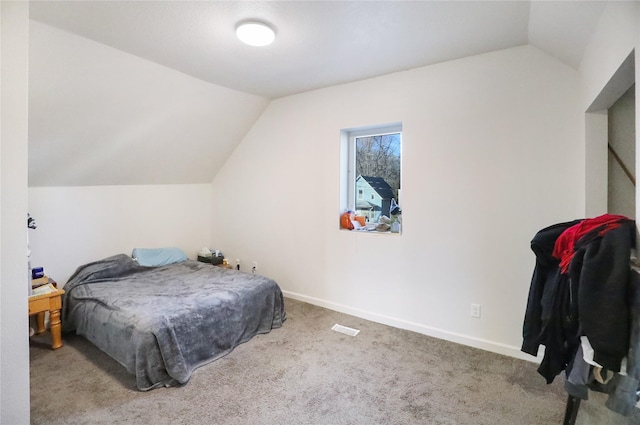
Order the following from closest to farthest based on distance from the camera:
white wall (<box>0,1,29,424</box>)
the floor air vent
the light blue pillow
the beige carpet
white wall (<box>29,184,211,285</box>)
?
white wall (<box>0,1,29,424</box>)
the beige carpet
the floor air vent
white wall (<box>29,184,211,285</box>)
the light blue pillow

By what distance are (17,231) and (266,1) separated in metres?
1.65

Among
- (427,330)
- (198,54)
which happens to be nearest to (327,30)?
(198,54)

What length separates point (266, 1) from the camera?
1.81 meters

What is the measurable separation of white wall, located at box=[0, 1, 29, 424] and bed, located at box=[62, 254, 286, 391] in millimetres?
791

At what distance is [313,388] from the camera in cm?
211

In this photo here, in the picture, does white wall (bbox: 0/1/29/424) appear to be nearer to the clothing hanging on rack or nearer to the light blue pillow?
the clothing hanging on rack

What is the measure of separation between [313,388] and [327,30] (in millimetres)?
2384

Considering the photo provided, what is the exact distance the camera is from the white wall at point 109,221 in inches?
119

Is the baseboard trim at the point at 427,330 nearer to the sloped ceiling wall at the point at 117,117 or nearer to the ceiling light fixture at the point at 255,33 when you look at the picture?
the sloped ceiling wall at the point at 117,117

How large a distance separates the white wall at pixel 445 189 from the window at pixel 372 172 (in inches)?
6.6

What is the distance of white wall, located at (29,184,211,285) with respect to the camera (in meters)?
3.02

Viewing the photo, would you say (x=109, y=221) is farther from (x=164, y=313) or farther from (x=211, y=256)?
(x=164, y=313)

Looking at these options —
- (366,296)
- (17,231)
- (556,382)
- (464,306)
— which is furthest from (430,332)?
(17,231)

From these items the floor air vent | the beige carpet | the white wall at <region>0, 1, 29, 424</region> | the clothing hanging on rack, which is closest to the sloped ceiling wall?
the white wall at <region>0, 1, 29, 424</region>
